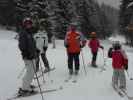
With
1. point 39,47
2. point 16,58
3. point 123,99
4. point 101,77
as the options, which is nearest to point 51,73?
point 39,47

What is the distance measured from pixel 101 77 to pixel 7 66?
542 centimetres

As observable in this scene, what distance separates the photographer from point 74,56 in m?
14.0

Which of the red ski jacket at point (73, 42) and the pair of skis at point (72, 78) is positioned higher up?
the red ski jacket at point (73, 42)

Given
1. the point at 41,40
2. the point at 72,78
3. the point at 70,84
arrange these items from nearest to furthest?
1. the point at 70,84
2. the point at 72,78
3. the point at 41,40

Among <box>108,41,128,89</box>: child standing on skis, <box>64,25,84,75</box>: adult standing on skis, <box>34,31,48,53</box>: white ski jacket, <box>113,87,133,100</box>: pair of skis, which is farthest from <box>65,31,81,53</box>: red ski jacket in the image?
<box>113,87,133,100</box>: pair of skis

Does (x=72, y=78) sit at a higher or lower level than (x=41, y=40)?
lower

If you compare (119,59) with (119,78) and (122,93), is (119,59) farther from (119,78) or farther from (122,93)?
(122,93)

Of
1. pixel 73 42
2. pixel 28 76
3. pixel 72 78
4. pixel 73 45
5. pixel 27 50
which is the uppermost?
pixel 27 50

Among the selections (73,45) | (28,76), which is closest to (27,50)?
(28,76)

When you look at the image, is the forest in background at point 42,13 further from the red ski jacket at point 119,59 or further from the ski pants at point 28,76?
the ski pants at point 28,76

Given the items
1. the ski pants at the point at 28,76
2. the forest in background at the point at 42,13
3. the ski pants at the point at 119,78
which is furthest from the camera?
the forest in background at the point at 42,13

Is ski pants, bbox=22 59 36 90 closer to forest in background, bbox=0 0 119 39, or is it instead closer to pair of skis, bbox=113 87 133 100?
pair of skis, bbox=113 87 133 100

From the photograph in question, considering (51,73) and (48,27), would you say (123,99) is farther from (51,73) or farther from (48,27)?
(48,27)

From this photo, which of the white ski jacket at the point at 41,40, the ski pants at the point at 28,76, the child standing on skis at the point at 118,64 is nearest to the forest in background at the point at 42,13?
the white ski jacket at the point at 41,40
